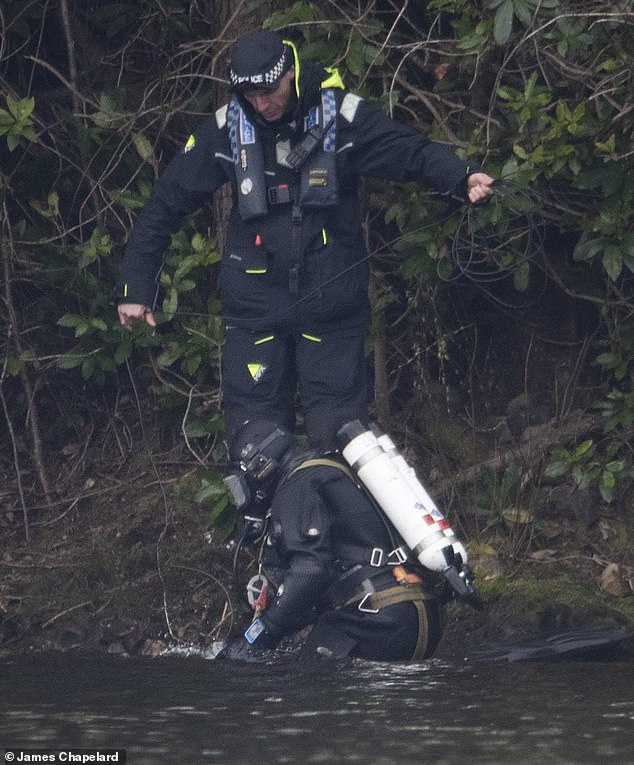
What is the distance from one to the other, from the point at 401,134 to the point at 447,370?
181 centimetres

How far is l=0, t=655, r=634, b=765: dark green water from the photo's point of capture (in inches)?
163

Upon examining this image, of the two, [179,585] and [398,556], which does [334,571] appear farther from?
[179,585]

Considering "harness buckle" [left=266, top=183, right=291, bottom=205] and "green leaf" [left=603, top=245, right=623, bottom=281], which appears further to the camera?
"green leaf" [left=603, top=245, right=623, bottom=281]

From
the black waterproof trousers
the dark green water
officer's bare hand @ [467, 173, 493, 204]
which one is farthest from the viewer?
the black waterproof trousers

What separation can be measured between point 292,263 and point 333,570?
1.13m

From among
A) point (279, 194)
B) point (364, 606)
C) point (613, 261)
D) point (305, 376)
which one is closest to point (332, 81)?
point (279, 194)

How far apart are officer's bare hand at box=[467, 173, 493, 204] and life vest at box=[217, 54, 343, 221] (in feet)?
1.64

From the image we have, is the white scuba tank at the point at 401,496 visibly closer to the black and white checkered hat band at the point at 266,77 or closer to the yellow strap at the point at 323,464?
the yellow strap at the point at 323,464

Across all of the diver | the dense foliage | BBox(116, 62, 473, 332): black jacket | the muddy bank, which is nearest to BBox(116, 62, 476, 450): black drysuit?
BBox(116, 62, 473, 332): black jacket

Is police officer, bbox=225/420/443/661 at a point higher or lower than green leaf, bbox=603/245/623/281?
lower

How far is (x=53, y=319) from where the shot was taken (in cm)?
747

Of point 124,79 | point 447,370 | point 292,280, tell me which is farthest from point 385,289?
point 124,79

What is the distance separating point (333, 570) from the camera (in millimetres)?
5586

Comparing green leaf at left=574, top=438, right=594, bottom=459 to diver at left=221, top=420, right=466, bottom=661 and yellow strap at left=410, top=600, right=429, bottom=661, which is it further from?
yellow strap at left=410, top=600, right=429, bottom=661
